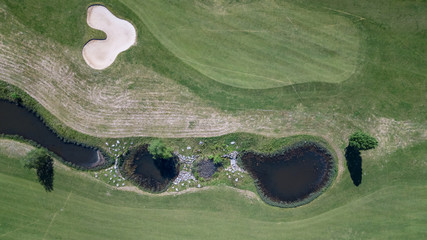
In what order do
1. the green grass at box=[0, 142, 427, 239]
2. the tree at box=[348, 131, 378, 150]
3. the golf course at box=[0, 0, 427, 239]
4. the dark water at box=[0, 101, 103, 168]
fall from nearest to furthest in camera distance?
1. the tree at box=[348, 131, 378, 150]
2. the green grass at box=[0, 142, 427, 239]
3. the golf course at box=[0, 0, 427, 239]
4. the dark water at box=[0, 101, 103, 168]

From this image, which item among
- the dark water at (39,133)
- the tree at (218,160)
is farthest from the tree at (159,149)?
the dark water at (39,133)

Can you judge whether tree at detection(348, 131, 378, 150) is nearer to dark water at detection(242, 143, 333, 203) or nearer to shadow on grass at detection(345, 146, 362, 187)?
shadow on grass at detection(345, 146, 362, 187)

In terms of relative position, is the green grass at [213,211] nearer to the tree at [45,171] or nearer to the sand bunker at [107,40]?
the tree at [45,171]

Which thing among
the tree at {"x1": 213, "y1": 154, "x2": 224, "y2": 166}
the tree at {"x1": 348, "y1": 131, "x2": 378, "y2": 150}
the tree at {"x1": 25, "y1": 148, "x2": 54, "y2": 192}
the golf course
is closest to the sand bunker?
the golf course

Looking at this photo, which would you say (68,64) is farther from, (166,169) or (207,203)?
(207,203)

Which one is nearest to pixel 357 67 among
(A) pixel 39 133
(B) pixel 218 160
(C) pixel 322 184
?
(C) pixel 322 184

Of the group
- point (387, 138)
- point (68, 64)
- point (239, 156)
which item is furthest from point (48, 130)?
point (387, 138)

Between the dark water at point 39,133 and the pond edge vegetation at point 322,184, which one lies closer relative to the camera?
the pond edge vegetation at point 322,184
